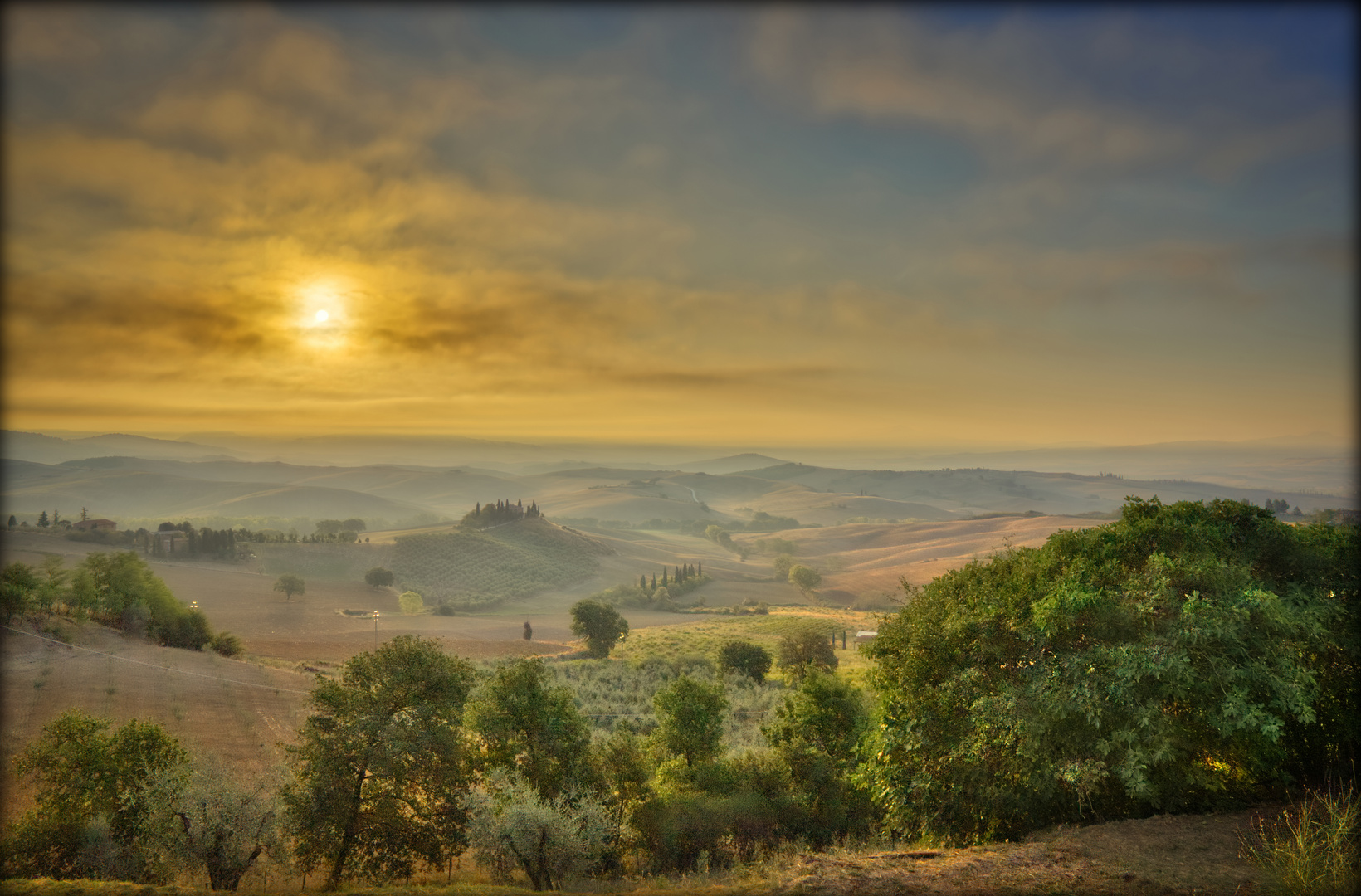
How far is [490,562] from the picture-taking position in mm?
138500

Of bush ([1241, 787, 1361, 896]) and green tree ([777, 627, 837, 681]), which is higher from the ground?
bush ([1241, 787, 1361, 896])

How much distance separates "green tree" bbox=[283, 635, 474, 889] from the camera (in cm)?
1421

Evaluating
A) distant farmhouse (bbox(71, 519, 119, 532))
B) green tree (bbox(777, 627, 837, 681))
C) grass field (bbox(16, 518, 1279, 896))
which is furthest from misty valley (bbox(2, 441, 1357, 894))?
distant farmhouse (bbox(71, 519, 119, 532))

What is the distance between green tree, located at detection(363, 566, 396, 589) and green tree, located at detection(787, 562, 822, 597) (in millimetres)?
81665

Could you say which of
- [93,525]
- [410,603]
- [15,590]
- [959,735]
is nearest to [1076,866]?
[959,735]

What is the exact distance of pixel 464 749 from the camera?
16.7 m

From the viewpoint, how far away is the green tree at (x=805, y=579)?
5074 inches

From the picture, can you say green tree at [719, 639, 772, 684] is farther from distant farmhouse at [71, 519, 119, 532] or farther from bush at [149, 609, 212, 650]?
distant farmhouse at [71, 519, 119, 532]

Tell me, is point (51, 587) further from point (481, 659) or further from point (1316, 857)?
point (1316, 857)

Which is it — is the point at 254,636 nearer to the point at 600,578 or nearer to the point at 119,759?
the point at 119,759

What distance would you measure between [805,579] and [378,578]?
84079 millimetres

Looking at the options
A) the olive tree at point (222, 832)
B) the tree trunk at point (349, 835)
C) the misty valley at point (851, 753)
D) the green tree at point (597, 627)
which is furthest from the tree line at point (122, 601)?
the tree trunk at point (349, 835)

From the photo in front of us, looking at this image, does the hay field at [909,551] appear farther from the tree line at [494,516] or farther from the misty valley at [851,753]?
the misty valley at [851,753]

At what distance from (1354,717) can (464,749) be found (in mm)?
19342
